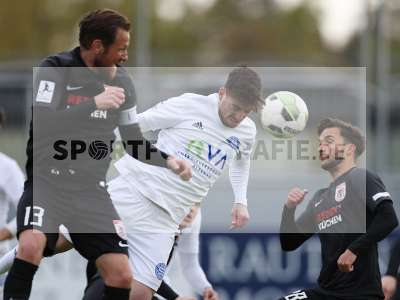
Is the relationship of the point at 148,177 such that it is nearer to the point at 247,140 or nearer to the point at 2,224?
the point at 247,140

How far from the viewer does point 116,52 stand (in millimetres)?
6621

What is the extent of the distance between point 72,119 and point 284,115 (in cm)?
201

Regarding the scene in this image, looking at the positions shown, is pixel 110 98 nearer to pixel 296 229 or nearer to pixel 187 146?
pixel 187 146

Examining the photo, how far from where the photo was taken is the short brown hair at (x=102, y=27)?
6.57m

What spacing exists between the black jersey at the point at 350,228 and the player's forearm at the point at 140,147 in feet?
4.31

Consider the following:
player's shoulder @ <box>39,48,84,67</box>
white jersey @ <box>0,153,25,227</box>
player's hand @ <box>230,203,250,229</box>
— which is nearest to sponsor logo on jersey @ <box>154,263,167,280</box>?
player's hand @ <box>230,203,250,229</box>

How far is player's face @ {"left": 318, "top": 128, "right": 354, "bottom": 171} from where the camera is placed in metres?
7.25

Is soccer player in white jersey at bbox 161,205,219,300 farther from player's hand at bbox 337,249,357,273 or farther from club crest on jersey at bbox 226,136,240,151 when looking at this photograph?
player's hand at bbox 337,249,357,273

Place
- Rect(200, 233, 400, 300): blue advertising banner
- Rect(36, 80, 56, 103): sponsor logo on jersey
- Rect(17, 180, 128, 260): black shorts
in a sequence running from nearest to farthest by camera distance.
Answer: Rect(36, 80, 56, 103): sponsor logo on jersey
Rect(17, 180, 128, 260): black shorts
Rect(200, 233, 400, 300): blue advertising banner

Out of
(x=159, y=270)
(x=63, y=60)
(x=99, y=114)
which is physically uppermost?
(x=63, y=60)

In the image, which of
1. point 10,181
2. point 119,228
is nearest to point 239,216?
point 119,228

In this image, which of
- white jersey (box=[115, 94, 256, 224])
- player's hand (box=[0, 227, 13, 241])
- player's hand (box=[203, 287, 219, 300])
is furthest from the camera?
player's hand (box=[0, 227, 13, 241])

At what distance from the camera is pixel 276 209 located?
1134cm

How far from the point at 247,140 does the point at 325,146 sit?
689mm
